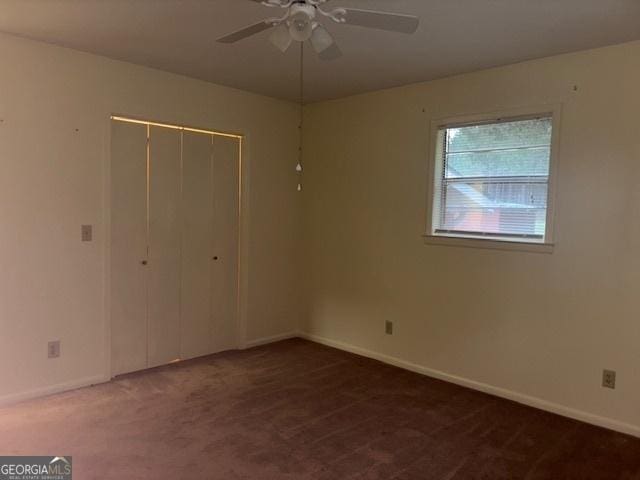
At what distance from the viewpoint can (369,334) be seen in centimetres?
432

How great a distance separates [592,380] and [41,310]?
3.70 m

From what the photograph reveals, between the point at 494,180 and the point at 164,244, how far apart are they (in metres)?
2.67

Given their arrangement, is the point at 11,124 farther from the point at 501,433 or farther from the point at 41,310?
the point at 501,433

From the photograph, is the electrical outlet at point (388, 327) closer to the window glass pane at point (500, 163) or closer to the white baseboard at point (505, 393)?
the white baseboard at point (505, 393)

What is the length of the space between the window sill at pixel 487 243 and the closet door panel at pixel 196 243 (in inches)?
75.5

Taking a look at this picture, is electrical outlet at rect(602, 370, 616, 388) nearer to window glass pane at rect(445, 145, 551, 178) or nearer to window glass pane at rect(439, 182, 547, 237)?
window glass pane at rect(439, 182, 547, 237)

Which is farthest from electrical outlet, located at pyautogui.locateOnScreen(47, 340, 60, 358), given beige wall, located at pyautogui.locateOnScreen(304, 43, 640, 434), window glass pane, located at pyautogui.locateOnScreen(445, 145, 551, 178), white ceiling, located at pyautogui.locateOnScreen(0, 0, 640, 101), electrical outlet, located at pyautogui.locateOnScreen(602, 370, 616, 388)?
electrical outlet, located at pyautogui.locateOnScreen(602, 370, 616, 388)

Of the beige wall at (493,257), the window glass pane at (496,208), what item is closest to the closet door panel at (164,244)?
the beige wall at (493,257)

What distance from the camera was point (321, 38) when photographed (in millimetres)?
2104

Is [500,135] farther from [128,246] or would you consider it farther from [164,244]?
[128,246]

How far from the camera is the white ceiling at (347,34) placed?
2449 millimetres

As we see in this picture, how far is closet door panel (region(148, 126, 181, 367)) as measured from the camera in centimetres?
383

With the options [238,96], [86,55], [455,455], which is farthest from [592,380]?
[86,55]

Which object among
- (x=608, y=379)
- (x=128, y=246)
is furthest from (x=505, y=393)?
(x=128, y=246)
